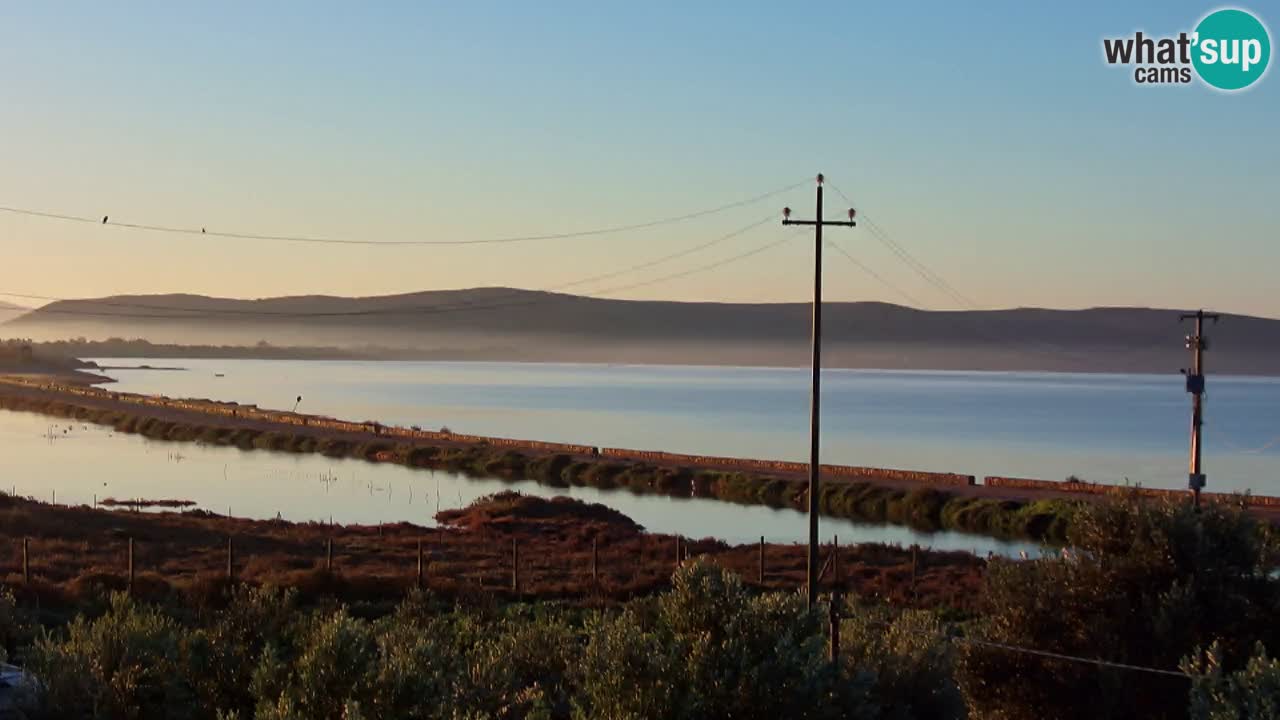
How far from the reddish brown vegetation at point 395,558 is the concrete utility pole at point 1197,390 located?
7.58m

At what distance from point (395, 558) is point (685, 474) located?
46158mm

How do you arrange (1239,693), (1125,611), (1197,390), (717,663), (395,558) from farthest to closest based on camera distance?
1. (395,558)
2. (1197,390)
3. (1125,611)
4. (717,663)
5. (1239,693)

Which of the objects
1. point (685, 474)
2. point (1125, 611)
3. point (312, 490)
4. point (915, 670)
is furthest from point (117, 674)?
point (685, 474)

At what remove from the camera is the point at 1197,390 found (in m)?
Result: 34.5

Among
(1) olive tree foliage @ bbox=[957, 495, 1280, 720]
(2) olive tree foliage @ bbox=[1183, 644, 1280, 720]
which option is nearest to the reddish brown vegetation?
(1) olive tree foliage @ bbox=[957, 495, 1280, 720]

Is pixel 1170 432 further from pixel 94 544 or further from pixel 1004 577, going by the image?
pixel 1004 577

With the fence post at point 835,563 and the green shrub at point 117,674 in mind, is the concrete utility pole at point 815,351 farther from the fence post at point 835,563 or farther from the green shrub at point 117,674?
the green shrub at point 117,674

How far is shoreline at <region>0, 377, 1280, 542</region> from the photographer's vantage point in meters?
68.6

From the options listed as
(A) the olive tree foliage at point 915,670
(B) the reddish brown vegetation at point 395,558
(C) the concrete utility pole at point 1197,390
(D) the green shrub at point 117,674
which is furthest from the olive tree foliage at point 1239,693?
(B) the reddish brown vegetation at point 395,558

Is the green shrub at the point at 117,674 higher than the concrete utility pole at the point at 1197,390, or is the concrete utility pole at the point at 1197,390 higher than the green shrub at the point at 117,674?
the concrete utility pole at the point at 1197,390

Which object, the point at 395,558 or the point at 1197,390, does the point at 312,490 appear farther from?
the point at 1197,390

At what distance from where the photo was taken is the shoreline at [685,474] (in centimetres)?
6862

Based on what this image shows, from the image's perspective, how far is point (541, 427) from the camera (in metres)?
177

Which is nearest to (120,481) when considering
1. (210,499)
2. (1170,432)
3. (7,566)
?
(210,499)
